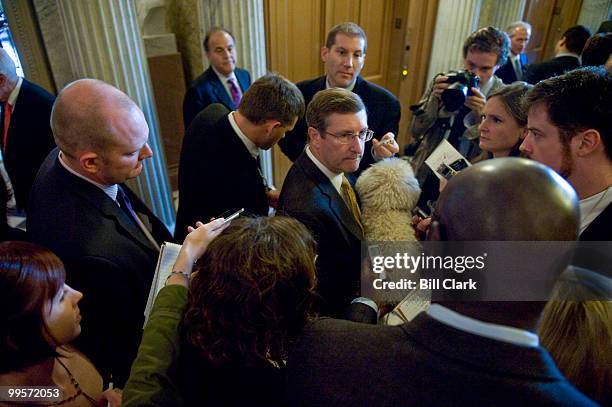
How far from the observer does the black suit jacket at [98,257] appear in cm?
121

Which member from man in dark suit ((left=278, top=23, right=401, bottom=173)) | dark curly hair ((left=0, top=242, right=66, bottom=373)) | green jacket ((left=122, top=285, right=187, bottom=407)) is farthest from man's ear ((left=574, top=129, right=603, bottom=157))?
dark curly hair ((left=0, top=242, right=66, bottom=373))

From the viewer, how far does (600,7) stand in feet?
18.7

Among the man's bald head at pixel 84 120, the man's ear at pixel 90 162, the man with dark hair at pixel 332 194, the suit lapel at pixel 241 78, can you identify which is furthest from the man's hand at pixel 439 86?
the man's ear at pixel 90 162

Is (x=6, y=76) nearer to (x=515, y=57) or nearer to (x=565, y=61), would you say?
(x=515, y=57)

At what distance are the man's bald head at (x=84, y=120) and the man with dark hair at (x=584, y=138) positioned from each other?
5.38 ft

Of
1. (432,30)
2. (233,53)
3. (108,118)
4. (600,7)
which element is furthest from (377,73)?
(600,7)

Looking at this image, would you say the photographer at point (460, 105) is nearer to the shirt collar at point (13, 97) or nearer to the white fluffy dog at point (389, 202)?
the white fluffy dog at point (389, 202)

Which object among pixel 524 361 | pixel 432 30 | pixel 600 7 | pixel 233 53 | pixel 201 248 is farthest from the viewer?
pixel 600 7

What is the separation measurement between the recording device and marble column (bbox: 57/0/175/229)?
216 cm

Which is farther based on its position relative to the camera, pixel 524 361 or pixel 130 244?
pixel 130 244

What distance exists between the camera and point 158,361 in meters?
0.88

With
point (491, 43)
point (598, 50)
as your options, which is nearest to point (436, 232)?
point (491, 43)

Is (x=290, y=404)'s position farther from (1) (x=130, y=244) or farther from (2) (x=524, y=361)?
(1) (x=130, y=244)

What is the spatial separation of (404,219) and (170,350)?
1063 millimetres
